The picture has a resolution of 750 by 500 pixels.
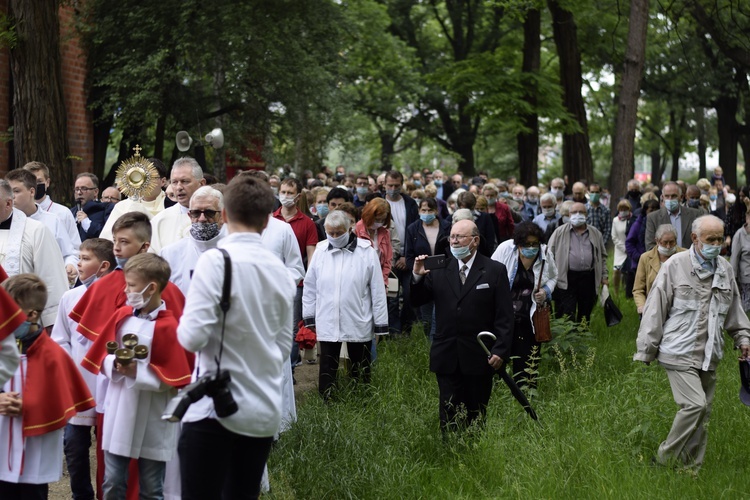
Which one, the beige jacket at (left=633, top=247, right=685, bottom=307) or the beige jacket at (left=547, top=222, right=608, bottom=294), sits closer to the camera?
the beige jacket at (left=633, top=247, right=685, bottom=307)

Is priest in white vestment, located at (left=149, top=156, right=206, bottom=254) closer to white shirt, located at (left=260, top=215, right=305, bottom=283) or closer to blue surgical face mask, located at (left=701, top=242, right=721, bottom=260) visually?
white shirt, located at (left=260, top=215, right=305, bottom=283)

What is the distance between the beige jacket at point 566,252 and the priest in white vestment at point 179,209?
6553 millimetres

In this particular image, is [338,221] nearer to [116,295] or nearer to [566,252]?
[116,295]

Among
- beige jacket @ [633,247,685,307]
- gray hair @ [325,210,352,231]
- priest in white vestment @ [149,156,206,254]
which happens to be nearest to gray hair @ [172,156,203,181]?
priest in white vestment @ [149,156,206,254]

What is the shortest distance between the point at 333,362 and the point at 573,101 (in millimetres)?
20210

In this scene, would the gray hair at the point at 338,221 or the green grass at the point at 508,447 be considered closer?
the green grass at the point at 508,447

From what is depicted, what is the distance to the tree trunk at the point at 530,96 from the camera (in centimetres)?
2770

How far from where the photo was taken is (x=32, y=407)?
560 cm

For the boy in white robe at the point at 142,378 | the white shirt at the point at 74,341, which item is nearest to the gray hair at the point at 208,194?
the boy in white robe at the point at 142,378

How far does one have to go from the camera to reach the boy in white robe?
5785 millimetres

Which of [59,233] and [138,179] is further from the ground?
[138,179]

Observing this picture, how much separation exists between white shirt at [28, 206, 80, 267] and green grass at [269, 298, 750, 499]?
8.00ft

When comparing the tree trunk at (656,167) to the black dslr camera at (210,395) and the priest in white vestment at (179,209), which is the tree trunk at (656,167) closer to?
the priest in white vestment at (179,209)

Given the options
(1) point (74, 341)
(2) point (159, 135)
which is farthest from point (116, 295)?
(2) point (159, 135)
